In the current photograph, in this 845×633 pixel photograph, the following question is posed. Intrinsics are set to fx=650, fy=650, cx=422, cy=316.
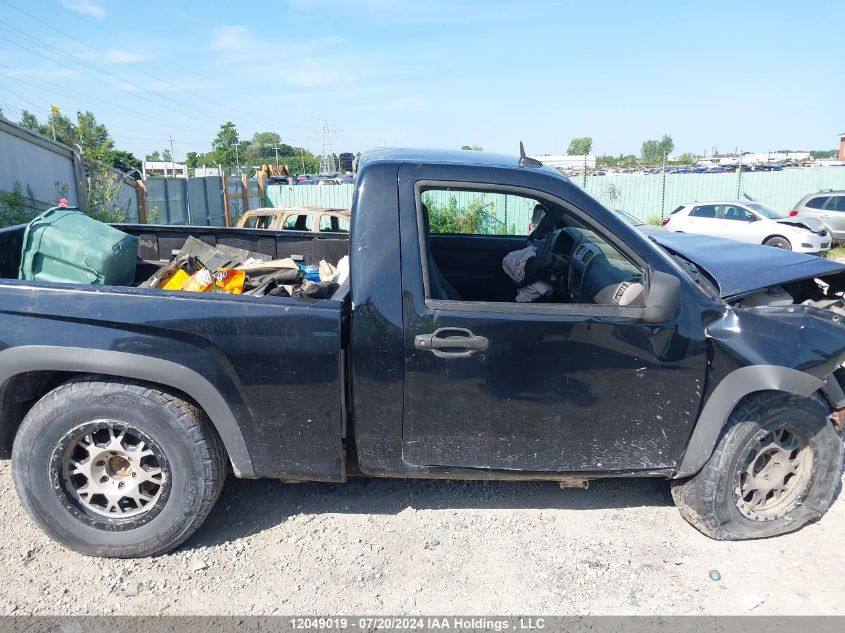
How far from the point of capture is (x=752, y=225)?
17.0 metres

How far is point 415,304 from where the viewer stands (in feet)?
9.73

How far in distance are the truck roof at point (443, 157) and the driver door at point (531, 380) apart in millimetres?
179

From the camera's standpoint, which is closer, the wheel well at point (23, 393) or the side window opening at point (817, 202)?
the wheel well at point (23, 393)

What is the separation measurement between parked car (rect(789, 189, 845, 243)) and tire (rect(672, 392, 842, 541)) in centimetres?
1638

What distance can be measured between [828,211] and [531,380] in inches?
738

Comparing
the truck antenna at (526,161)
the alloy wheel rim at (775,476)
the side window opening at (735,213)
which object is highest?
the truck antenna at (526,161)

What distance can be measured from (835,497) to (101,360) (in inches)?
154

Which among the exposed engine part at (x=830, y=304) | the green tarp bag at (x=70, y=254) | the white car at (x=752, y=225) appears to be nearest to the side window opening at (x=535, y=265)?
the exposed engine part at (x=830, y=304)

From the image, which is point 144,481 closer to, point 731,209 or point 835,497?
point 835,497

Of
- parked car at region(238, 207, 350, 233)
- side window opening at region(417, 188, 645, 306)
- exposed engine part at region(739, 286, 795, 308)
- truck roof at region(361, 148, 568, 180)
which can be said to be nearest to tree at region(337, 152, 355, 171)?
parked car at region(238, 207, 350, 233)

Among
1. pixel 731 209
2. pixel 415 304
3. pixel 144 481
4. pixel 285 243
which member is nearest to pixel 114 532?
pixel 144 481

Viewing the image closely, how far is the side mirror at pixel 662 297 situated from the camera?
2.90m

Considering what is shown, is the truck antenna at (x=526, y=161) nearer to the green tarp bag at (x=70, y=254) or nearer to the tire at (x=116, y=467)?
the tire at (x=116, y=467)

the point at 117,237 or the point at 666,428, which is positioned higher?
the point at 117,237
